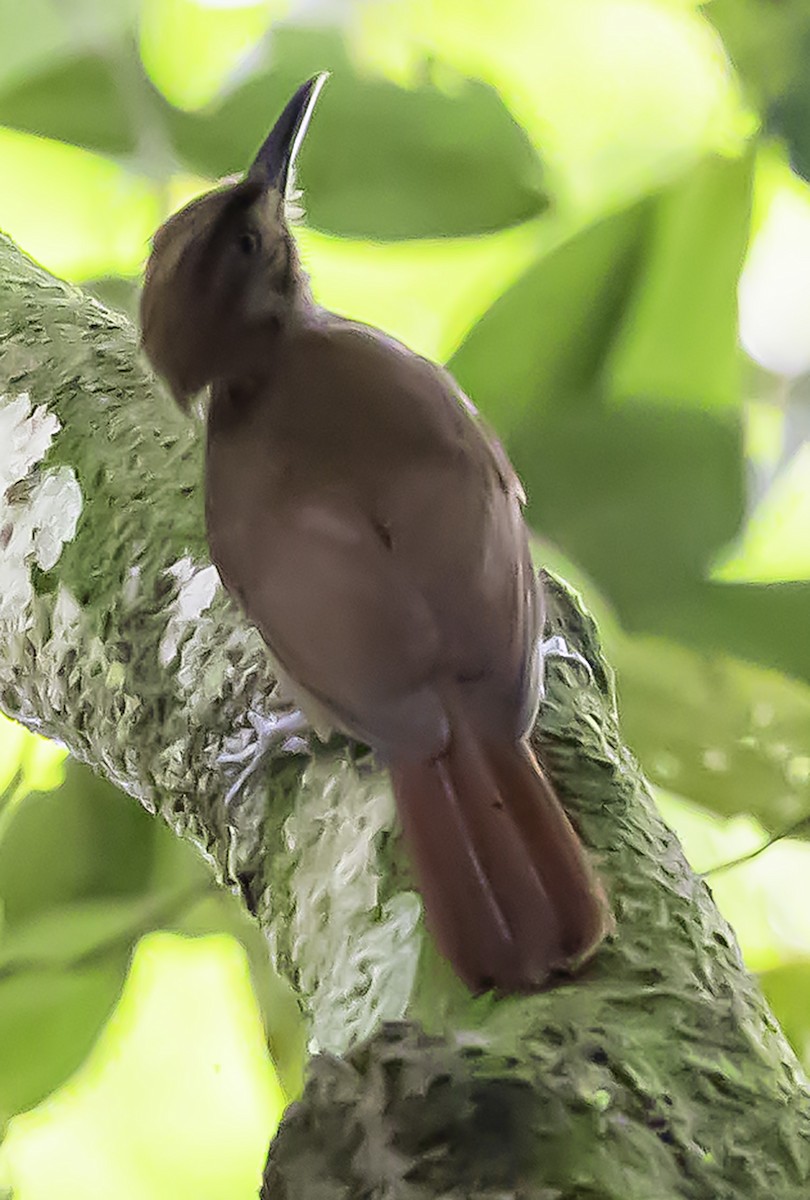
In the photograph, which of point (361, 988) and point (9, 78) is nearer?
point (361, 988)

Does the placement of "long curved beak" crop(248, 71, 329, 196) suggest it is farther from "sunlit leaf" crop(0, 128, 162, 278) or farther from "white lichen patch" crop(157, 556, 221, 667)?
"sunlit leaf" crop(0, 128, 162, 278)

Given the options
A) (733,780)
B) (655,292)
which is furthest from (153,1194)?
(655,292)

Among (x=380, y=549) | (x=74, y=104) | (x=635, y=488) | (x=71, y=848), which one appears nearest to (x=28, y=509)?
(x=380, y=549)

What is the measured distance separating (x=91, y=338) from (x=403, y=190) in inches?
17.3

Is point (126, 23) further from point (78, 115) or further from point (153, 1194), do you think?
point (153, 1194)

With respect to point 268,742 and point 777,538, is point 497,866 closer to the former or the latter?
point 268,742

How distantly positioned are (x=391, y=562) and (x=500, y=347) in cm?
61

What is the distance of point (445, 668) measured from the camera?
41 cm

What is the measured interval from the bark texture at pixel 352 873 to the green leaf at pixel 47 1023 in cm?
35

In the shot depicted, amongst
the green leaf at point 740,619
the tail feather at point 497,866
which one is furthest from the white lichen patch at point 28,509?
the green leaf at point 740,619

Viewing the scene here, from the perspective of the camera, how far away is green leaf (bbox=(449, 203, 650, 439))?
38.4 inches

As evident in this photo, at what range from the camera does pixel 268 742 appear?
1.58ft

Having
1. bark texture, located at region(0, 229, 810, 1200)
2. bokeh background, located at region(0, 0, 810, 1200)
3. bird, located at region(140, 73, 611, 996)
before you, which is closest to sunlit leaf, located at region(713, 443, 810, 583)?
bokeh background, located at region(0, 0, 810, 1200)

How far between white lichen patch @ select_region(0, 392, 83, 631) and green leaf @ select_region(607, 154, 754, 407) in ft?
1.65
